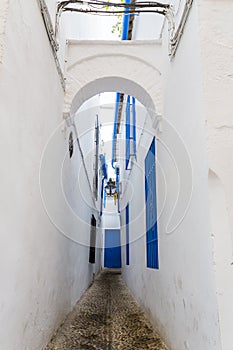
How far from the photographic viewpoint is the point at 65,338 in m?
2.73

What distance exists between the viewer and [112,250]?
1262cm

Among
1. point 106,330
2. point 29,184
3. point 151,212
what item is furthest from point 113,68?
point 106,330

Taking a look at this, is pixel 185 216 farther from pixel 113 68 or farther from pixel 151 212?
pixel 113 68

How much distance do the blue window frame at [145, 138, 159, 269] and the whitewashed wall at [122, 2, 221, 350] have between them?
26cm

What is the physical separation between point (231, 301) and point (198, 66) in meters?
1.38

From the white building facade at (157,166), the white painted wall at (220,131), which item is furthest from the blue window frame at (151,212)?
the white painted wall at (220,131)

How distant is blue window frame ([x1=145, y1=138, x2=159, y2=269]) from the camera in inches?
136

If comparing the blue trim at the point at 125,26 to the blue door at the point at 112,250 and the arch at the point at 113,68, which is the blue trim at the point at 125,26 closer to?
the arch at the point at 113,68

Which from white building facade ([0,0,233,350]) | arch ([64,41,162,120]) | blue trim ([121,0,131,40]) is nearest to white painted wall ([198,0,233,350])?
white building facade ([0,0,233,350])

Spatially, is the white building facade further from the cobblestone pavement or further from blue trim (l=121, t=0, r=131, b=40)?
blue trim (l=121, t=0, r=131, b=40)

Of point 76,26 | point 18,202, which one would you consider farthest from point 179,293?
point 76,26

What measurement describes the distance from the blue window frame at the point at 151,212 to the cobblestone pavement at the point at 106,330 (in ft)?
2.29

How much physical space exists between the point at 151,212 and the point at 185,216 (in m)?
1.60

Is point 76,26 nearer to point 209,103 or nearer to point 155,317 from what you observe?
point 209,103
